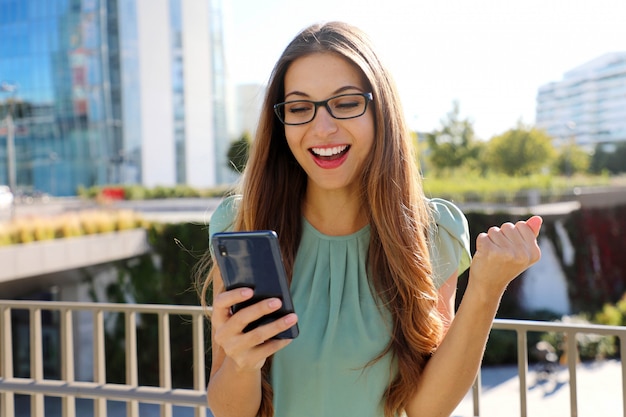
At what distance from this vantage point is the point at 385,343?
132 centimetres

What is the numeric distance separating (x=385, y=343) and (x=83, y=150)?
3722cm

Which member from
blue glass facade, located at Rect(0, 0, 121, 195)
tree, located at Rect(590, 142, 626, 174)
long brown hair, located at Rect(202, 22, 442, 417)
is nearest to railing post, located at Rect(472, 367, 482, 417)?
long brown hair, located at Rect(202, 22, 442, 417)

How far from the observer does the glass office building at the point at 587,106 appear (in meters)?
42.1

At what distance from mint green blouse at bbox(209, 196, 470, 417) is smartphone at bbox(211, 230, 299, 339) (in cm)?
23

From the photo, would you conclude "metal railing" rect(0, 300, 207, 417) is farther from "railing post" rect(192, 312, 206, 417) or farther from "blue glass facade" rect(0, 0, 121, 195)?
"blue glass facade" rect(0, 0, 121, 195)

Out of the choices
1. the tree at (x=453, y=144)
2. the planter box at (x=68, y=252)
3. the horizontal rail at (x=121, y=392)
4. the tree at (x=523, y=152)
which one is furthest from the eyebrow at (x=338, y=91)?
the tree at (x=453, y=144)

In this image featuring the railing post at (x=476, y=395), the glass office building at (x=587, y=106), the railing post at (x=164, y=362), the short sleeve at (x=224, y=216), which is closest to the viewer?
the short sleeve at (x=224, y=216)

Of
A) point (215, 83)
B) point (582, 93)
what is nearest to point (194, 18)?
point (215, 83)

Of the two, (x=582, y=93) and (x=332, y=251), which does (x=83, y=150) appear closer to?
(x=582, y=93)

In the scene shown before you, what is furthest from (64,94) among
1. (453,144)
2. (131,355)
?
(131,355)

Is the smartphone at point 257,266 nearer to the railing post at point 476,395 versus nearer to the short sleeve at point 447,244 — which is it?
the short sleeve at point 447,244

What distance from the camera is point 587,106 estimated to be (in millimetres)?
43625

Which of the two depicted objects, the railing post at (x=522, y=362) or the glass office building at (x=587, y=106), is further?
the glass office building at (x=587, y=106)

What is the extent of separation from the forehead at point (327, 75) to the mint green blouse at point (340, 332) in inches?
13.0
